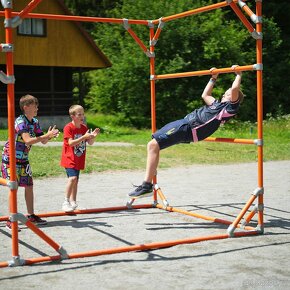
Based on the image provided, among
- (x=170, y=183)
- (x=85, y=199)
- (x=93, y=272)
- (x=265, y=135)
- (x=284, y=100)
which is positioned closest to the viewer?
(x=93, y=272)

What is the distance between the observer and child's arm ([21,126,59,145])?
17.2ft

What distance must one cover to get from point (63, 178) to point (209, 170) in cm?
309

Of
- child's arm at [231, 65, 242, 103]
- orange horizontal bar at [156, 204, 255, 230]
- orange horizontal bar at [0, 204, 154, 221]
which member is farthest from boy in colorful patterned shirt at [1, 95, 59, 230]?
child's arm at [231, 65, 242, 103]

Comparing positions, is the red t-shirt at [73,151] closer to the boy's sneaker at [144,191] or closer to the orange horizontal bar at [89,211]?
the orange horizontal bar at [89,211]

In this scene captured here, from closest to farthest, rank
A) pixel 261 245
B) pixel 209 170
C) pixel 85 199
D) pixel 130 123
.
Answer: pixel 261 245 → pixel 85 199 → pixel 209 170 → pixel 130 123

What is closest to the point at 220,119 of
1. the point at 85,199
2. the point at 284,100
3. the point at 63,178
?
the point at 85,199

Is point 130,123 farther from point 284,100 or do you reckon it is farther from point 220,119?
point 220,119

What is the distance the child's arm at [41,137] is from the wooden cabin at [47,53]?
56.9 feet

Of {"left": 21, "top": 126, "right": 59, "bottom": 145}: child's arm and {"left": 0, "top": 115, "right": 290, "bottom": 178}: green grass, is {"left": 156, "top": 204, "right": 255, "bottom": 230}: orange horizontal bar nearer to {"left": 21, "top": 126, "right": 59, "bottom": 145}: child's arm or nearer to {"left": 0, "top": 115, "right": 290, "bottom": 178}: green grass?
{"left": 21, "top": 126, "right": 59, "bottom": 145}: child's arm

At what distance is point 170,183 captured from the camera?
376 inches

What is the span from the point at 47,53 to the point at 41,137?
1878 centimetres

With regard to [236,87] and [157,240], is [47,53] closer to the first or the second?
[236,87]

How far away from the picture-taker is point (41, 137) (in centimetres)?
537

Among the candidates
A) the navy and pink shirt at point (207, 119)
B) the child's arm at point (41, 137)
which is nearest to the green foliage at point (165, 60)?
the navy and pink shirt at point (207, 119)
